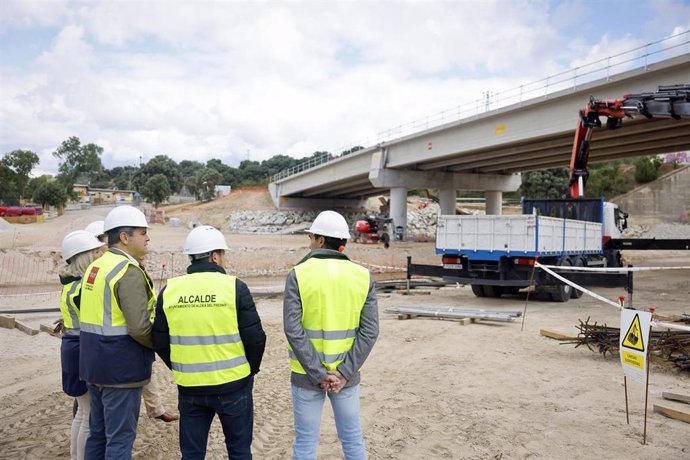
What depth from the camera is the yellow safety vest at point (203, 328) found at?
320cm

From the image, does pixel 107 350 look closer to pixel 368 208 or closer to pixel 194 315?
pixel 194 315

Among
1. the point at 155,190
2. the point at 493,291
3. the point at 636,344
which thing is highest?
the point at 155,190

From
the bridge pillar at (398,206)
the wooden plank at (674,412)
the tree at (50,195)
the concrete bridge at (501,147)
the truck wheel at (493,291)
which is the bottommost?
the wooden plank at (674,412)

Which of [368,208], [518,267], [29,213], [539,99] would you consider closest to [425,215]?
[368,208]

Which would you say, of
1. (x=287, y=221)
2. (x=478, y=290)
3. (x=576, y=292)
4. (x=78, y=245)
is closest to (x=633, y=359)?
(x=78, y=245)

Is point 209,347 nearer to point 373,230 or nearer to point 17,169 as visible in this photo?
point 373,230

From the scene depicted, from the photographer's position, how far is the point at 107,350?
3443 mm

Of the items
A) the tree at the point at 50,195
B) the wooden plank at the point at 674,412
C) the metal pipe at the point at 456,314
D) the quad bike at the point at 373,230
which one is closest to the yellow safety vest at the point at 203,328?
the wooden plank at the point at 674,412

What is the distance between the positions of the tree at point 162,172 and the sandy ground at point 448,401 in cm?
7368

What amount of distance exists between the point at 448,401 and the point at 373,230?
28818 mm

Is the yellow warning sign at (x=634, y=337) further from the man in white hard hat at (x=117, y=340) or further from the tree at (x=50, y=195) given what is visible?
the tree at (x=50, y=195)

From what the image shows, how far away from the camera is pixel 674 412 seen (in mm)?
5168

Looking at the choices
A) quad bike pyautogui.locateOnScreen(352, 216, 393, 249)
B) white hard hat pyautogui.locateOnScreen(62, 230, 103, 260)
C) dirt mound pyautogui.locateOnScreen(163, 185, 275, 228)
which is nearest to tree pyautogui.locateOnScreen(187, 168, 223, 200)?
dirt mound pyautogui.locateOnScreen(163, 185, 275, 228)

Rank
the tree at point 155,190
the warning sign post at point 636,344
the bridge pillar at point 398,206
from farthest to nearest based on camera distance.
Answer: the tree at point 155,190
the bridge pillar at point 398,206
the warning sign post at point 636,344
